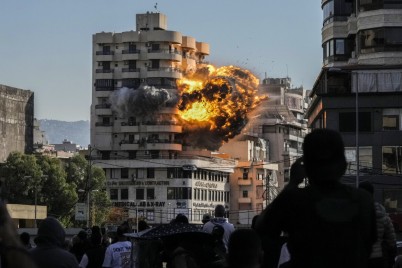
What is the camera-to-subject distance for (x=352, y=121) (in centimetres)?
7619

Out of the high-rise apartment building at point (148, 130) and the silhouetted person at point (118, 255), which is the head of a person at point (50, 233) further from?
the high-rise apartment building at point (148, 130)

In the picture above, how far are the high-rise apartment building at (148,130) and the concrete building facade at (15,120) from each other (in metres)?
12.9

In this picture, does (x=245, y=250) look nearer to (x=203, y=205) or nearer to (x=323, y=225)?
(x=323, y=225)

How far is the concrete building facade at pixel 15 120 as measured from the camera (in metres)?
140

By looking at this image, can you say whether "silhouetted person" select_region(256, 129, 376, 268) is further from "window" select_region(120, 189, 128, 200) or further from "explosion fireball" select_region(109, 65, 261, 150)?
"window" select_region(120, 189, 128, 200)

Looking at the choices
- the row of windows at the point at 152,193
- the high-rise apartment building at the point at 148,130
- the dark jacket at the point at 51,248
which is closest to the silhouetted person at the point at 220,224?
the dark jacket at the point at 51,248

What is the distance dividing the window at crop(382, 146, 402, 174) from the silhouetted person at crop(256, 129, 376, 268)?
69.5m

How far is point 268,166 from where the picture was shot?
7037 inches

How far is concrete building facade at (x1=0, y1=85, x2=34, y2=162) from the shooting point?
14050cm

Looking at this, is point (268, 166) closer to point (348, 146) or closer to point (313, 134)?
point (348, 146)

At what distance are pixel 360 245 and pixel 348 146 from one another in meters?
69.5

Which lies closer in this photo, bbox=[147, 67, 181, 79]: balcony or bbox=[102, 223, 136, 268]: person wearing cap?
bbox=[102, 223, 136, 268]: person wearing cap

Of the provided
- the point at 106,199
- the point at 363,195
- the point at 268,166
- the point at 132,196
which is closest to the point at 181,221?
the point at 363,195

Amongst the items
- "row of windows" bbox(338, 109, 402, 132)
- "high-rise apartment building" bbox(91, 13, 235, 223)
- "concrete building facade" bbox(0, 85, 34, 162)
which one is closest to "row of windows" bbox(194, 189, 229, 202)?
"high-rise apartment building" bbox(91, 13, 235, 223)
